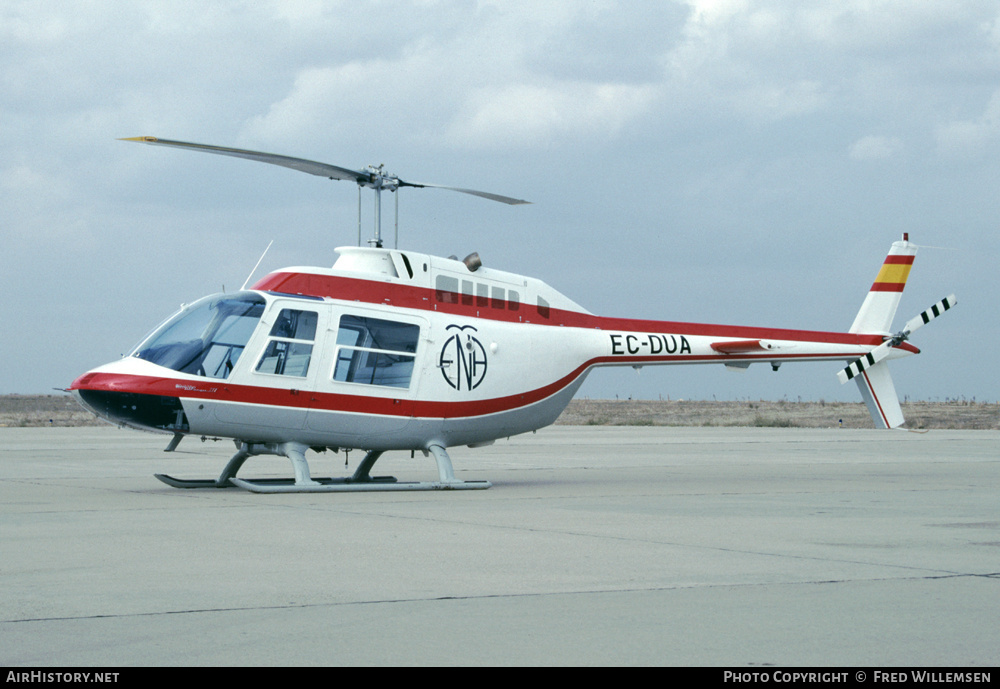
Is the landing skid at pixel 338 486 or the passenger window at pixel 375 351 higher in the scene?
the passenger window at pixel 375 351

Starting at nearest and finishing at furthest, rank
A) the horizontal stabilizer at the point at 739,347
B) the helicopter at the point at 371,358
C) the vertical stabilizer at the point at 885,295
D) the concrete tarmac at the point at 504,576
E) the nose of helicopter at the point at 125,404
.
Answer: the concrete tarmac at the point at 504,576, the nose of helicopter at the point at 125,404, the helicopter at the point at 371,358, the horizontal stabilizer at the point at 739,347, the vertical stabilizer at the point at 885,295

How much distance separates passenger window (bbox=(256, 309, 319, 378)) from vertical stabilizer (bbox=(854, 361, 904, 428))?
11.2 m

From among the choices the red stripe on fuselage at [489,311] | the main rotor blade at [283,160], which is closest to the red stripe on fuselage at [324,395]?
the red stripe on fuselage at [489,311]

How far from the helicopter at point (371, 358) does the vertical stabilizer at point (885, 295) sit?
319 cm

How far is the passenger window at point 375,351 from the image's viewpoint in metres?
14.7

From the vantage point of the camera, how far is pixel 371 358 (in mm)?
15000

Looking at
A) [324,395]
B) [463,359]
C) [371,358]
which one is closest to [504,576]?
[324,395]

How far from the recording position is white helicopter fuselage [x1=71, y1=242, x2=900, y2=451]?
13.7m

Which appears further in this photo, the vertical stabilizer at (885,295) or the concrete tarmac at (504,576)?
the vertical stabilizer at (885,295)

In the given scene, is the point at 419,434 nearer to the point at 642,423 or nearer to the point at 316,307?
the point at 316,307

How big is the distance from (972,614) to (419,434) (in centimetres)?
1017

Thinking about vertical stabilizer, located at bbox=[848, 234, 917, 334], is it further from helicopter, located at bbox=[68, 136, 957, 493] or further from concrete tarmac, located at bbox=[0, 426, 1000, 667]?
concrete tarmac, located at bbox=[0, 426, 1000, 667]

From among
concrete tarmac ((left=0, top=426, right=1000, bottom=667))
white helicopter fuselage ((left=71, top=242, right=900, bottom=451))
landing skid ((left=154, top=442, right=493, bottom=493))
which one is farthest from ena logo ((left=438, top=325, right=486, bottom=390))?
concrete tarmac ((left=0, top=426, right=1000, bottom=667))

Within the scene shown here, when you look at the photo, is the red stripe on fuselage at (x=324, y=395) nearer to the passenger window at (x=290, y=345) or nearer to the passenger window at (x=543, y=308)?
the passenger window at (x=290, y=345)
